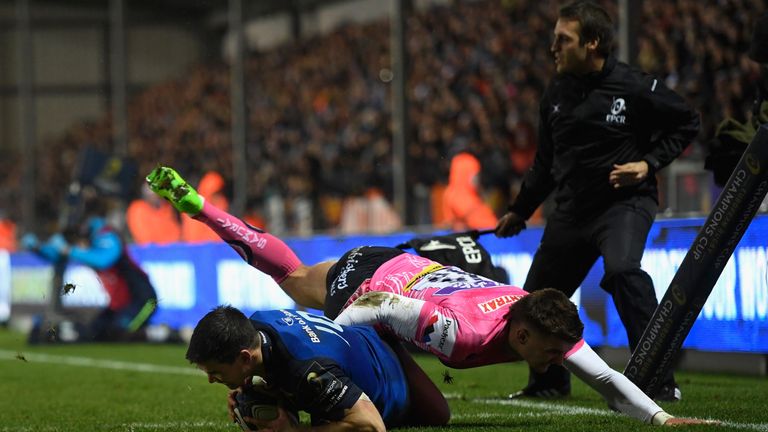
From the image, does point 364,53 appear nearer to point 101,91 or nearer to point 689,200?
point 689,200

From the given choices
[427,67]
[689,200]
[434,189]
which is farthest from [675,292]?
[427,67]

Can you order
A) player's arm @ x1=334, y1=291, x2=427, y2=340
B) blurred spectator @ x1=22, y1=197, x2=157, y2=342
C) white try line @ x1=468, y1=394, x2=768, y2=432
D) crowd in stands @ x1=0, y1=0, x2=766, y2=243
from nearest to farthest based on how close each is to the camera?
1. player's arm @ x1=334, y1=291, x2=427, y2=340
2. white try line @ x1=468, y1=394, x2=768, y2=432
3. crowd in stands @ x1=0, y1=0, x2=766, y2=243
4. blurred spectator @ x1=22, y1=197, x2=157, y2=342

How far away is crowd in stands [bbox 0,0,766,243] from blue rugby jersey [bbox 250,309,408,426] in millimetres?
5357

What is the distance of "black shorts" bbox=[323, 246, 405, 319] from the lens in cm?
644

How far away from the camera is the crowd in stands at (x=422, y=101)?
1255cm

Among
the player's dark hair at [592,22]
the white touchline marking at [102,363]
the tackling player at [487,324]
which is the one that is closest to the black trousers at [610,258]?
the player's dark hair at [592,22]

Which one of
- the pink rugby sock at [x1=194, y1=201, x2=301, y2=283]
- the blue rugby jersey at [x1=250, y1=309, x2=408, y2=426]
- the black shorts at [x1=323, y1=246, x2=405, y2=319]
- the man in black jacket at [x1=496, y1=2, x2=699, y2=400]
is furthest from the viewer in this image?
the pink rugby sock at [x1=194, y1=201, x2=301, y2=283]

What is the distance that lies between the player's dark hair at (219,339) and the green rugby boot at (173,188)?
2192 mm

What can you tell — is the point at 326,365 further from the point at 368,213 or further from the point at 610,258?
the point at 368,213

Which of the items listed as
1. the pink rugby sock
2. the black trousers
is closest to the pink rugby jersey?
the black trousers

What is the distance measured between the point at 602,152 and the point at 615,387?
1.82 meters

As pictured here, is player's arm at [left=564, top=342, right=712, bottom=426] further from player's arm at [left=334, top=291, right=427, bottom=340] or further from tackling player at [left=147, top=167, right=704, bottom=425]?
player's arm at [left=334, top=291, right=427, bottom=340]

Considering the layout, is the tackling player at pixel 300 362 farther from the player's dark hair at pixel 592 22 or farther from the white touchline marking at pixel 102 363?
the white touchline marking at pixel 102 363

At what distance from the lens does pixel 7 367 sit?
38.0 feet
